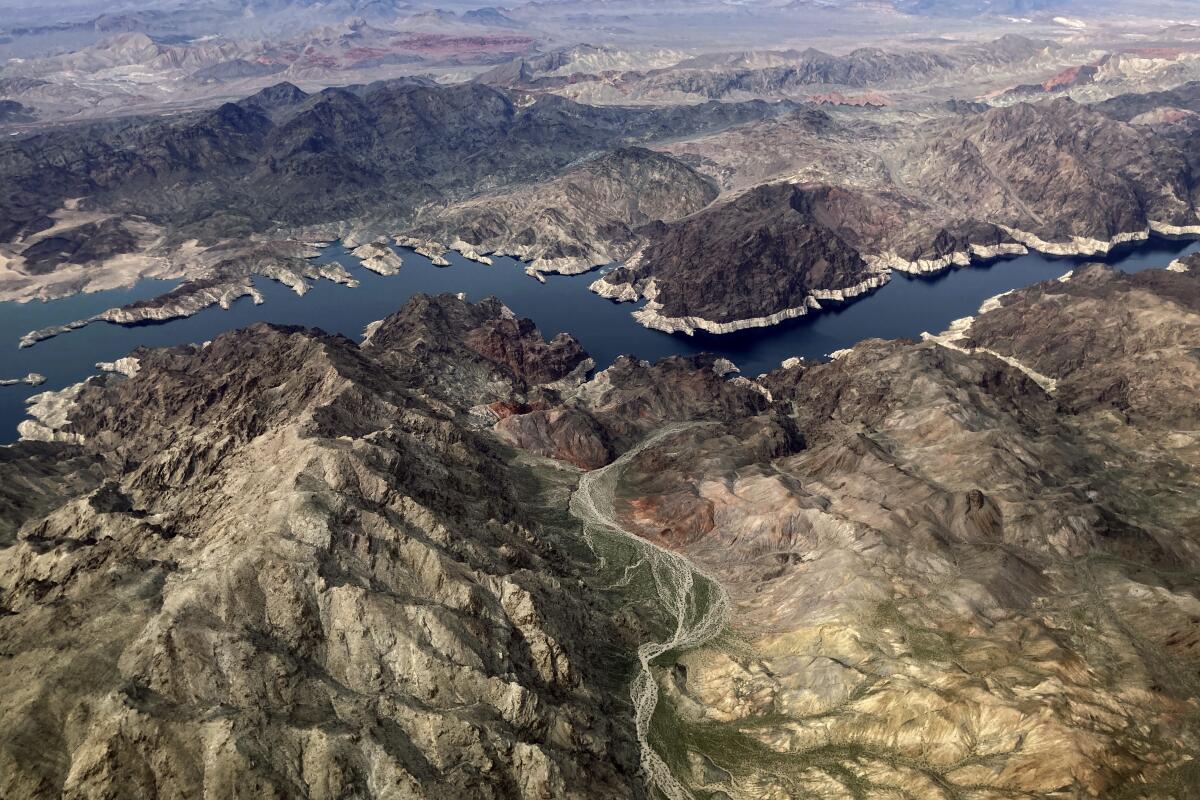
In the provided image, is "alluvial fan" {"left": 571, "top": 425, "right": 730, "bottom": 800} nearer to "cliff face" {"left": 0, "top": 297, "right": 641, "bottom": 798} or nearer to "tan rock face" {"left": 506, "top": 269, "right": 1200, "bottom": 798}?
"tan rock face" {"left": 506, "top": 269, "right": 1200, "bottom": 798}

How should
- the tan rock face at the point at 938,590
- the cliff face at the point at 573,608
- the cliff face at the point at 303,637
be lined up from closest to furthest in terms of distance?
1. the cliff face at the point at 303,637
2. the cliff face at the point at 573,608
3. the tan rock face at the point at 938,590

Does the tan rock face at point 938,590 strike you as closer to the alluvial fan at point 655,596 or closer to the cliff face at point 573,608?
the cliff face at point 573,608

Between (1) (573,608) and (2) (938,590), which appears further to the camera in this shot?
(2) (938,590)

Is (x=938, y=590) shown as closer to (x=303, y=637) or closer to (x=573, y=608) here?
(x=573, y=608)

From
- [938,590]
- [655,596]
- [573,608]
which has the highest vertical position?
[573,608]

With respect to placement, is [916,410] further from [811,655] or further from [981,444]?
[811,655]

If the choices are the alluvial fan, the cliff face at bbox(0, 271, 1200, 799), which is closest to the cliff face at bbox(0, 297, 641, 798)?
the cliff face at bbox(0, 271, 1200, 799)

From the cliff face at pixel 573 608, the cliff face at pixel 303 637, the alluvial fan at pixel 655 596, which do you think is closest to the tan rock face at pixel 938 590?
the cliff face at pixel 573 608

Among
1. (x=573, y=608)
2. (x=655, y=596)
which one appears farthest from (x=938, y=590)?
(x=573, y=608)
